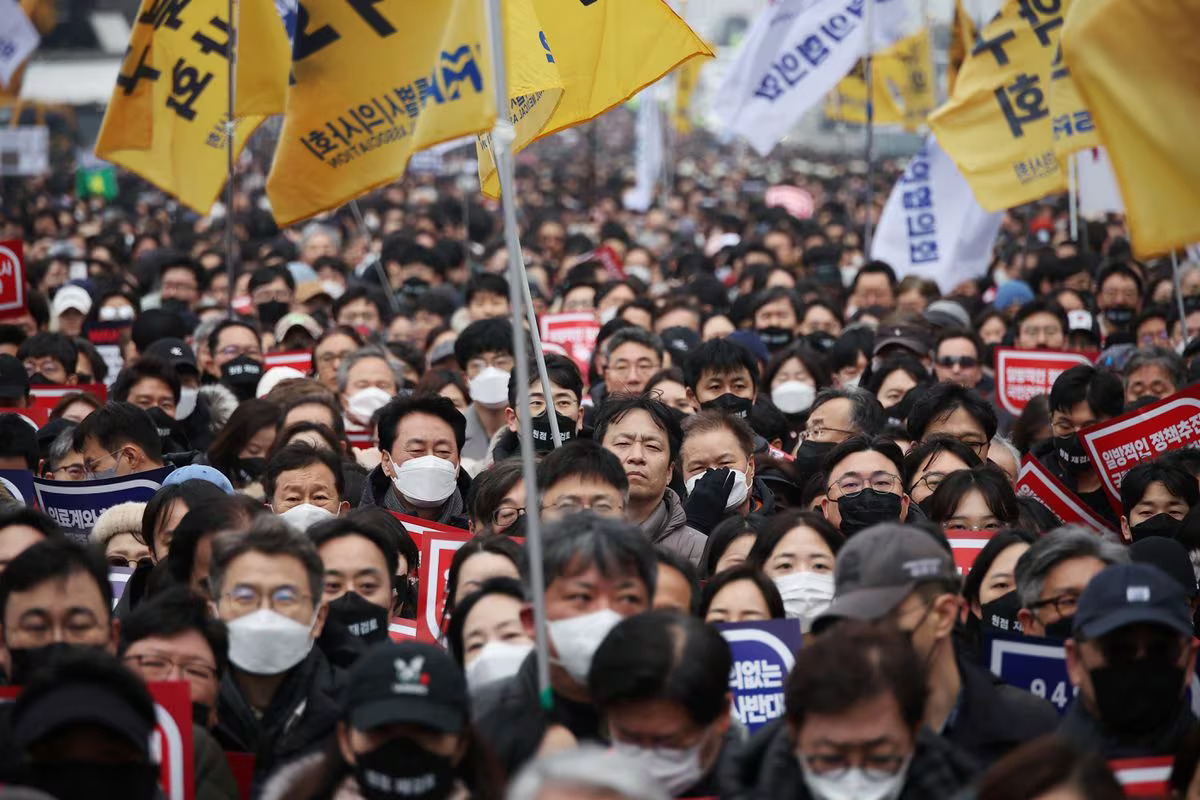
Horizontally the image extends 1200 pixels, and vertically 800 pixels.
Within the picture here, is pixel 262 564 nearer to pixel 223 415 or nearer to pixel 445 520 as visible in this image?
pixel 445 520

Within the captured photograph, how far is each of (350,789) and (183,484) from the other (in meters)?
2.79

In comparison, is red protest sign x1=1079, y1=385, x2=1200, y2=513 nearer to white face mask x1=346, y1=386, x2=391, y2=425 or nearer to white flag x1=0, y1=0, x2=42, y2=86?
white face mask x1=346, y1=386, x2=391, y2=425

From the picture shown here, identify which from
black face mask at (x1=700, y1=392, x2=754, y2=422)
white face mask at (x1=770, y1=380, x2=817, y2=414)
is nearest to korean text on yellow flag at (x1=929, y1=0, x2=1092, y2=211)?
white face mask at (x1=770, y1=380, x2=817, y2=414)

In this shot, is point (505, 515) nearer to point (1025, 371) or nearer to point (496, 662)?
point (496, 662)

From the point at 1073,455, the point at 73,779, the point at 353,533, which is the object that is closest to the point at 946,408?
the point at 1073,455

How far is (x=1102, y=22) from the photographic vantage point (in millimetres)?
6172

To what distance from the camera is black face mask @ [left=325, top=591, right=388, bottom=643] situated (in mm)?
5773

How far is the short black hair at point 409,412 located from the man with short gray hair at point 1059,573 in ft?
10.5

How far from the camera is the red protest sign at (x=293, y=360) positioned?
11.8 meters

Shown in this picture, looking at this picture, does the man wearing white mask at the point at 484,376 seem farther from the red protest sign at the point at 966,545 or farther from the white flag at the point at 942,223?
the white flag at the point at 942,223

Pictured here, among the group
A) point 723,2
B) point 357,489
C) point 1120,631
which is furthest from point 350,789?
point 723,2

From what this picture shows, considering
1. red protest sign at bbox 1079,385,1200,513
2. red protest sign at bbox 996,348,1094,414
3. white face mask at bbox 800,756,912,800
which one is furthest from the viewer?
red protest sign at bbox 996,348,1094,414

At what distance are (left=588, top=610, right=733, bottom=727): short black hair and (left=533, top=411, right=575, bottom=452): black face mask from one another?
3874 millimetres

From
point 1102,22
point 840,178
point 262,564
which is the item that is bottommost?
point 262,564
